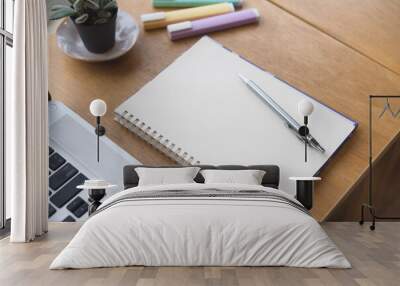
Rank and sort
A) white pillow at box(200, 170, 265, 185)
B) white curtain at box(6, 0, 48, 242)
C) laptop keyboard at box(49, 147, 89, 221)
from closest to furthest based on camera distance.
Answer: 1. white curtain at box(6, 0, 48, 242)
2. white pillow at box(200, 170, 265, 185)
3. laptop keyboard at box(49, 147, 89, 221)

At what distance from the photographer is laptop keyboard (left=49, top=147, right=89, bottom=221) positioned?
5551mm

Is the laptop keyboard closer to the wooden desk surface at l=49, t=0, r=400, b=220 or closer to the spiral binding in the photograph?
the wooden desk surface at l=49, t=0, r=400, b=220

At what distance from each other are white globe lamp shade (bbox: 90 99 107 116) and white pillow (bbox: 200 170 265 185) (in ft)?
3.84

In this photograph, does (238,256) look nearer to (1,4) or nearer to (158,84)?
(158,84)

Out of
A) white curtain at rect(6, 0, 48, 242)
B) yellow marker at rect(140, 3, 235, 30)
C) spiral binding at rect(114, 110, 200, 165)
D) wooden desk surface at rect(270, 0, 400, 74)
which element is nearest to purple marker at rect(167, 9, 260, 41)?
yellow marker at rect(140, 3, 235, 30)

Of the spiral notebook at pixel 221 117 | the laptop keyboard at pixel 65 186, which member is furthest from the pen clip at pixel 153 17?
the laptop keyboard at pixel 65 186

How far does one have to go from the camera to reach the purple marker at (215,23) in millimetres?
5707

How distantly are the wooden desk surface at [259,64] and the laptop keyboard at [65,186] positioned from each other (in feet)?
1.67

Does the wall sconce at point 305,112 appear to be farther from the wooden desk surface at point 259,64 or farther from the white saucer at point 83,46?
the white saucer at point 83,46

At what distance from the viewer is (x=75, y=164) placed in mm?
5613

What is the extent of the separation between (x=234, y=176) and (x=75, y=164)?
1620mm

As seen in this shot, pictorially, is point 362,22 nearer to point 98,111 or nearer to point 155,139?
point 155,139

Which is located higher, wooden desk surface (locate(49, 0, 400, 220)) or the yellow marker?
the yellow marker

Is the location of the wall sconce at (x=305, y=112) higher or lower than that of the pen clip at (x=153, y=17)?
lower
